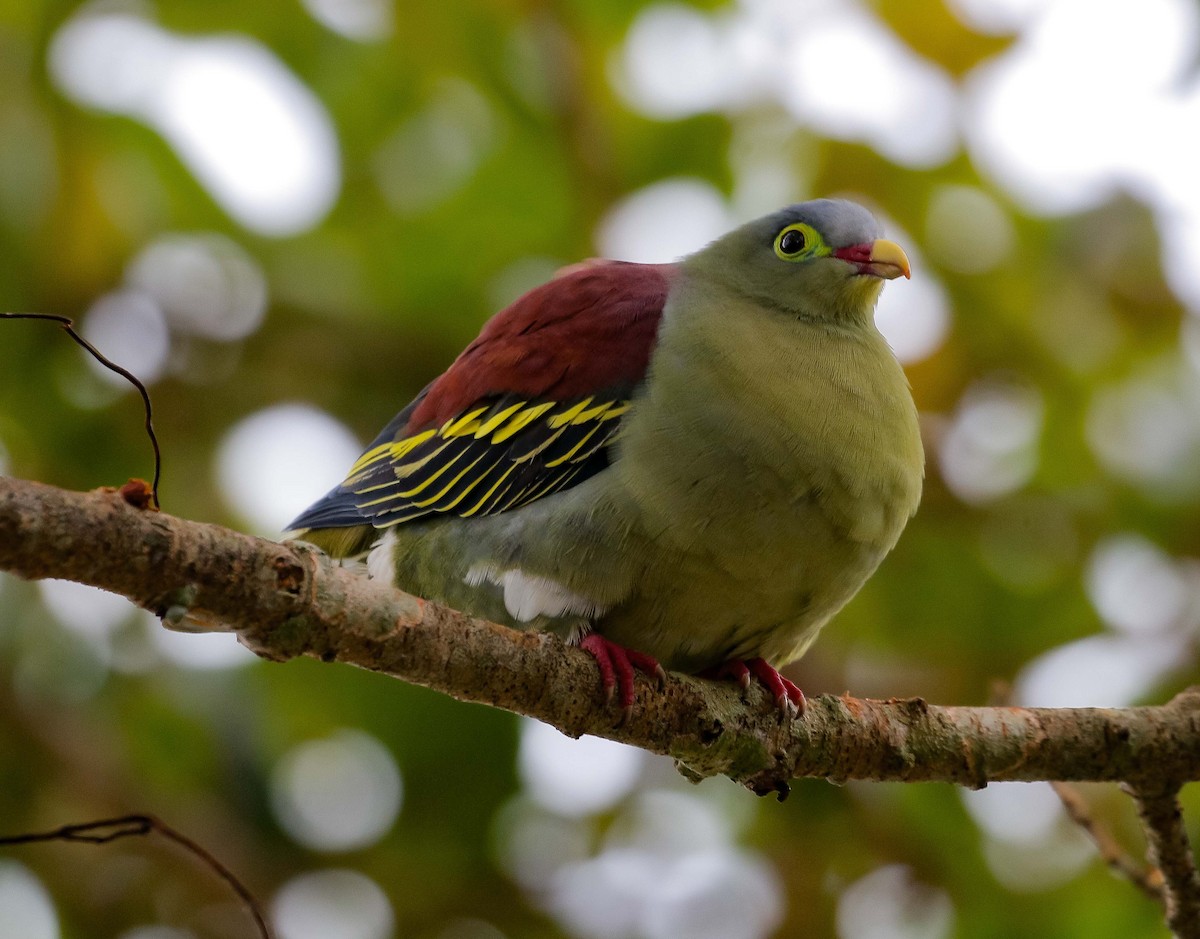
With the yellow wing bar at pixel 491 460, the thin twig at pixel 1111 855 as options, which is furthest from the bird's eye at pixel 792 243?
the thin twig at pixel 1111 855

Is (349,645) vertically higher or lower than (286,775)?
higher

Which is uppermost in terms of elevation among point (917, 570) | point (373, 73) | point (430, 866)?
point (373, 73)

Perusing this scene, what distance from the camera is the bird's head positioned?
332 centimetres

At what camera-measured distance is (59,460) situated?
436cm

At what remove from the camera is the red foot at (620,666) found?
2.59 metres

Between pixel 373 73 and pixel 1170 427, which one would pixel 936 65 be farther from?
pixel 373 73

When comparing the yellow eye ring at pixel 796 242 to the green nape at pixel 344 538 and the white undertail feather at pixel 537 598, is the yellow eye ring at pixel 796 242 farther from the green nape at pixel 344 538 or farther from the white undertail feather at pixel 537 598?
the green nape at pixel 344 538

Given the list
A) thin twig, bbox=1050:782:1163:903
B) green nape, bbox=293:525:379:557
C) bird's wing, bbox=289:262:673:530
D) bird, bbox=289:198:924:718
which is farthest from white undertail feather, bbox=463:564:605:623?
thin twig, bbox=1050:782:1163:903

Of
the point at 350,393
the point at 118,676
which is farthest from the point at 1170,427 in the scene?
the point at 118,676

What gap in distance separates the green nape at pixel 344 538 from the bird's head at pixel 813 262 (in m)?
1.08

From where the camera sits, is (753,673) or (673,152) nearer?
(753,673)

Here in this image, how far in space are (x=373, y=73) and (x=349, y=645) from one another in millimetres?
3100

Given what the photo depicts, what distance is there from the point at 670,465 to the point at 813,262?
85 cm

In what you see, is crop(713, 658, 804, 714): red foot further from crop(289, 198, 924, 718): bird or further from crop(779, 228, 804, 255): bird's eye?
crop(779, 228, 804, 255): bird's eye
